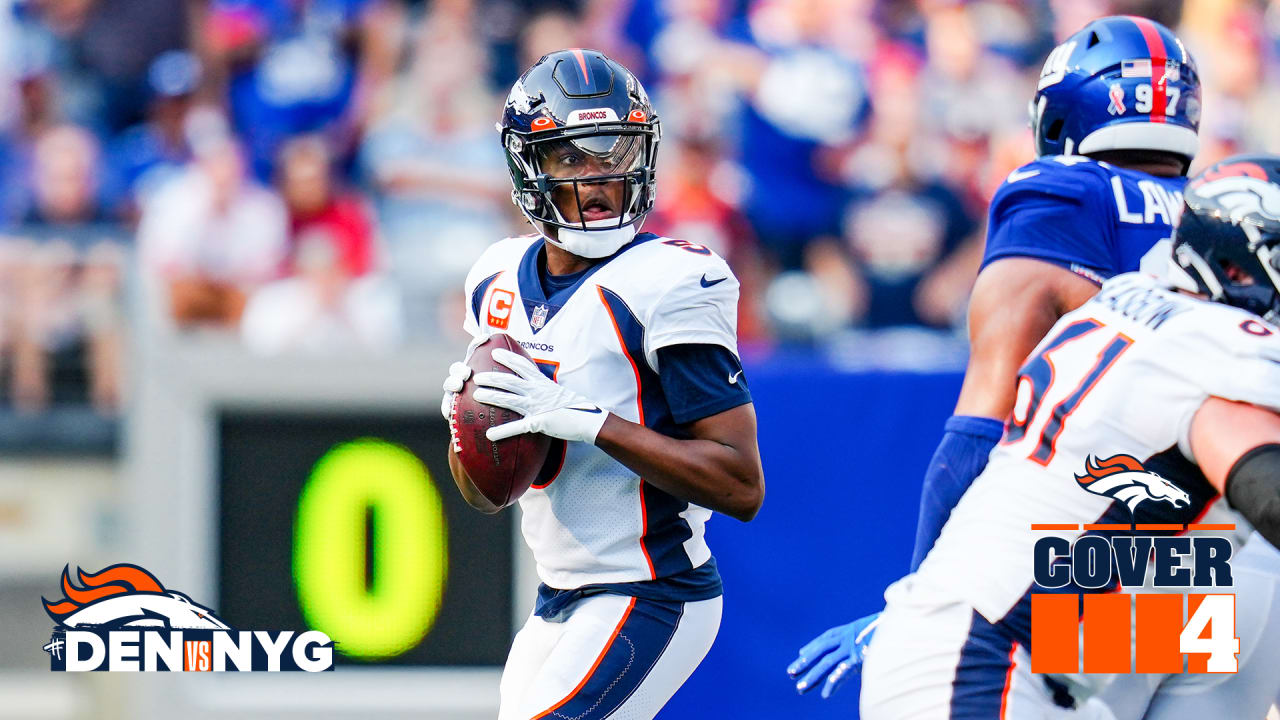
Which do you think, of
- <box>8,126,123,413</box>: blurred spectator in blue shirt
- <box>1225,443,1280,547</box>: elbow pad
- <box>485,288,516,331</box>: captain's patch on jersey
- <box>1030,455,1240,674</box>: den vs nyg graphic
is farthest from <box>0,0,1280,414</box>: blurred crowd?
<box>1225,443,1280,547</box>: elbow pad

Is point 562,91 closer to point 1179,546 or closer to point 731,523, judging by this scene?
point 1179,546

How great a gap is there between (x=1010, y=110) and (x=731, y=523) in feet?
15.2

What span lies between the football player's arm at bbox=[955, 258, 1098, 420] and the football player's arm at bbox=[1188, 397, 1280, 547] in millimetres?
910

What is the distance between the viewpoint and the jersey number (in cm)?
251

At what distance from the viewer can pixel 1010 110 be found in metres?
8.52

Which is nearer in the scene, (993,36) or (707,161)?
(707,161)

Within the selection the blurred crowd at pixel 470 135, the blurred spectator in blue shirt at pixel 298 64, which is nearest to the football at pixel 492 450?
the blurred crowd at pixel 470 135

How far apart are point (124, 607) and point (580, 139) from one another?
160cm

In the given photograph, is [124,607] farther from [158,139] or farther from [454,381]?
[158,139]

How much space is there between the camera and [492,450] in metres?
3.06

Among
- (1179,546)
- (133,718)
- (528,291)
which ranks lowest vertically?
(133,718)

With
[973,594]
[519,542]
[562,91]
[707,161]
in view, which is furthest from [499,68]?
[973,594]

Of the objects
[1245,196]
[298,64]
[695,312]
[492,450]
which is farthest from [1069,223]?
[298,64]

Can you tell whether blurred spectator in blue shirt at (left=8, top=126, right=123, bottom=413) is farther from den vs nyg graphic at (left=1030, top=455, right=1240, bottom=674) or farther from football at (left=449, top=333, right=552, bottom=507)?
den vs nyg graphic at (left=1030, top=455, right=1240, bottom=674)
